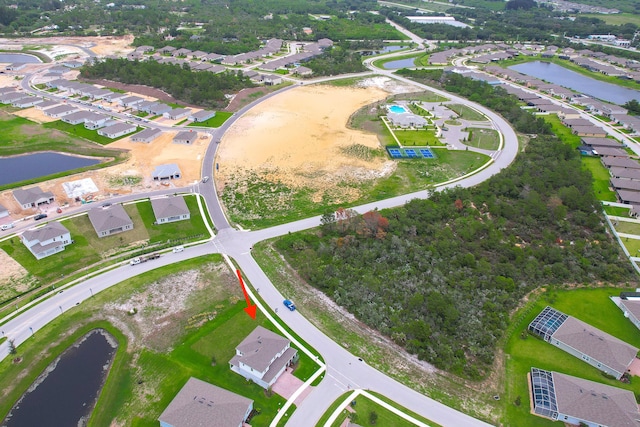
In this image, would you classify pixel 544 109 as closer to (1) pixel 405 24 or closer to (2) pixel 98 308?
(2) pixel 98 308

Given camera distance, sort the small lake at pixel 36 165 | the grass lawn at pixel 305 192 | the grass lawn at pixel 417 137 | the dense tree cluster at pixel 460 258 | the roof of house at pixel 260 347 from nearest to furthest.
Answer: the roof of house at pixel 260 347 → the dense tree cluster at pixel 460 258 → the grass lawn at pixel 305 192 → the small lake at pixel 36 165 → the grass lawn at pixel 417 137

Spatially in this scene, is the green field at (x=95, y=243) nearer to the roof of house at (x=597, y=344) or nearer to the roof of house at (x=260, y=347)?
the roof of house at (x=260, y=347)

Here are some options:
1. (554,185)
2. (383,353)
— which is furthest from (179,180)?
(554,185)

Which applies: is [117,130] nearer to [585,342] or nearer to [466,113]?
[466,113]

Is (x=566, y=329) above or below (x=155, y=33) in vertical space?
below

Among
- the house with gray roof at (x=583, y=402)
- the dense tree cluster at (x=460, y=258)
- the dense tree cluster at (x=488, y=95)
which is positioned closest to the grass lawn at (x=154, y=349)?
the dense tree cluster at (x=460, y=258)

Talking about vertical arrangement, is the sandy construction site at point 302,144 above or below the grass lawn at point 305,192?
above
